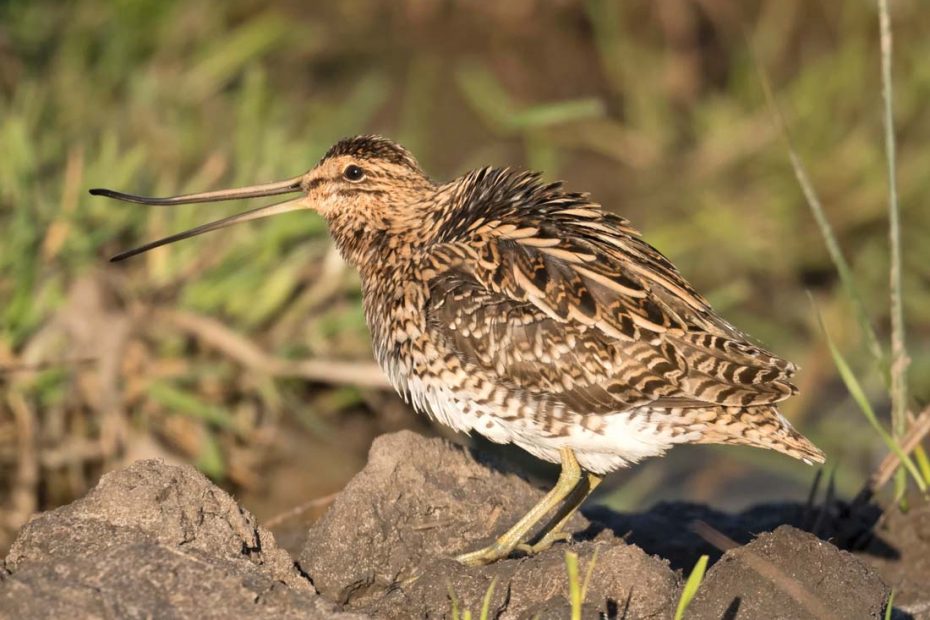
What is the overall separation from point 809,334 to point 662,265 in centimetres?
420

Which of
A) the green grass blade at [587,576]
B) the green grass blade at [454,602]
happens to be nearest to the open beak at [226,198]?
the green grass blade at [454,602]

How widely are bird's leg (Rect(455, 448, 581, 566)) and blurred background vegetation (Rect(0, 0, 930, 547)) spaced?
36.9 inches

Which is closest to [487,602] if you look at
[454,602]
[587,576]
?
[454,602]

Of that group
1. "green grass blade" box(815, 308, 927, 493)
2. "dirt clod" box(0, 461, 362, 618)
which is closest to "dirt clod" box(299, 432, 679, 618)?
"dirt clod" box(0, 461, 362, 618)

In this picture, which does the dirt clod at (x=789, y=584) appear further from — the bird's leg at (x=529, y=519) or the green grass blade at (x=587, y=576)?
the bird's leg at (x=529, y=519)

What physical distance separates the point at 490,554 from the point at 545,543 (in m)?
0.17

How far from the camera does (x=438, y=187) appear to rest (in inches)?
213

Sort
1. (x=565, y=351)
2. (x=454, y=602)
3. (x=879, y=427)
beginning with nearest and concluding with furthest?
(x=454, y=602)
(x=565, y=351)
(x=879, y=427)

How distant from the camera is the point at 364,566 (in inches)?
175

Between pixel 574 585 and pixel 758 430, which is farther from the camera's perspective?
pixel 758 430

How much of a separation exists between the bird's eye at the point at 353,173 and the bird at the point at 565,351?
50 cm

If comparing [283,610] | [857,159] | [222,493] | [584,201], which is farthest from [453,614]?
[857,159]

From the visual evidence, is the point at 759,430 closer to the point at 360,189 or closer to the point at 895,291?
the point at 895,291

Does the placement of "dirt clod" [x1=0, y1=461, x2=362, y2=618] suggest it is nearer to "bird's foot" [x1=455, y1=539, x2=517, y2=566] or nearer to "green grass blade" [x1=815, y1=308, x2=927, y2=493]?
"bird's foot" [x1=455, y1=539, x2=517, y2=566]
